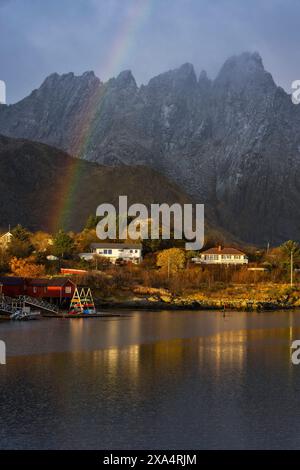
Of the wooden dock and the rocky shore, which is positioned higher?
the rocky shore

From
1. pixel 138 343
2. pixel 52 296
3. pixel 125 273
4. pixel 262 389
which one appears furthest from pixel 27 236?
pixel 262 389

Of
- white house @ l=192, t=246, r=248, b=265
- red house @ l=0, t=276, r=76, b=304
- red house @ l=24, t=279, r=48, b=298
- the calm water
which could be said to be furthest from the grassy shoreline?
the calm water

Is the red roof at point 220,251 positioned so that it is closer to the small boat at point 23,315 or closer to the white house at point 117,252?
the white house at point 117,252

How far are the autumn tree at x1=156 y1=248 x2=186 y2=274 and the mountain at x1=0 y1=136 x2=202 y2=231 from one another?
221 feet

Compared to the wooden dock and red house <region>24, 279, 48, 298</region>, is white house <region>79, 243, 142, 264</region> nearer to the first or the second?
red house <region>24, 279, 48, 298</region>

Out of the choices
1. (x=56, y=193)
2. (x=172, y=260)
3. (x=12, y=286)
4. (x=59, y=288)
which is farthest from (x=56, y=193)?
(x=12, y=286)

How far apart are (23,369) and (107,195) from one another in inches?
5952

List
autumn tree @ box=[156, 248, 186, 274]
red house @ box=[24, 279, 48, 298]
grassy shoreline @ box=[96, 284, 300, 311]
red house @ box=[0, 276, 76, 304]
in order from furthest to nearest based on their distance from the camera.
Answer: autumn tree @ box=[156, 248, 186, 274], grassy shoreline @ box=[96, 284, 300, 311], red house @ box=[24, 279, 48, 298], red house @ box=[0, 276, 76, 304]

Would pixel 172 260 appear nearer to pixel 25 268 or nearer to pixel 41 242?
pixel 25 268

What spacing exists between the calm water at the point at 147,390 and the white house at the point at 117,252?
50942 millimetres

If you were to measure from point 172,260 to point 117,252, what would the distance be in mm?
12624

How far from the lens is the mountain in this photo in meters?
170
